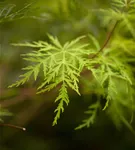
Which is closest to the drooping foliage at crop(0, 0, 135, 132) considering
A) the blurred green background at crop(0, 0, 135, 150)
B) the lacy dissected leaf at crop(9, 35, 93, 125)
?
the lacy dissected leaf at crop(9, 35, 93, 125)

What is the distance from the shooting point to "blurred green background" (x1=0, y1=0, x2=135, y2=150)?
1.19 metres

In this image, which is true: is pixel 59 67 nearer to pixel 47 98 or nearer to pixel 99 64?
pixel 99 64

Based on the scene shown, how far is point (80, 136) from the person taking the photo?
1.47 meters

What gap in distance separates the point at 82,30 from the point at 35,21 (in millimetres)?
220

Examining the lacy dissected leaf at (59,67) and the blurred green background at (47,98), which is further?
the blurred green background at (47,98)

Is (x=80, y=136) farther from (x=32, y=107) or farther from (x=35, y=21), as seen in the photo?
(x=35, y=21)

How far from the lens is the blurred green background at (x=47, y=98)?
1194 mm

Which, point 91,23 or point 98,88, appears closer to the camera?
point 98,88

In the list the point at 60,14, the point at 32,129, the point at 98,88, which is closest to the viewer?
the point at 98,88

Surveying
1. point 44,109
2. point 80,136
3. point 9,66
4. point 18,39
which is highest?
point 18,39

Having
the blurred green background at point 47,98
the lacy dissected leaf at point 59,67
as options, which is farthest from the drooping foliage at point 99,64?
the blurred green background at point 47,98

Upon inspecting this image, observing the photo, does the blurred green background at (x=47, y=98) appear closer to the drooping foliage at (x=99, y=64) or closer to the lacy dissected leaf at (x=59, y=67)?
the drooping foliage at (x=99, y=64)

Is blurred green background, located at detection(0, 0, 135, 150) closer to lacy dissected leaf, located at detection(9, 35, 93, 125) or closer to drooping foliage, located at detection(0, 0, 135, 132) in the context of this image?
drooping foliage, located at detection(0, 0, 135, 132)

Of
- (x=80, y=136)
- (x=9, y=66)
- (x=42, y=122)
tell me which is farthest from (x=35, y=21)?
(x=80, y=136)
